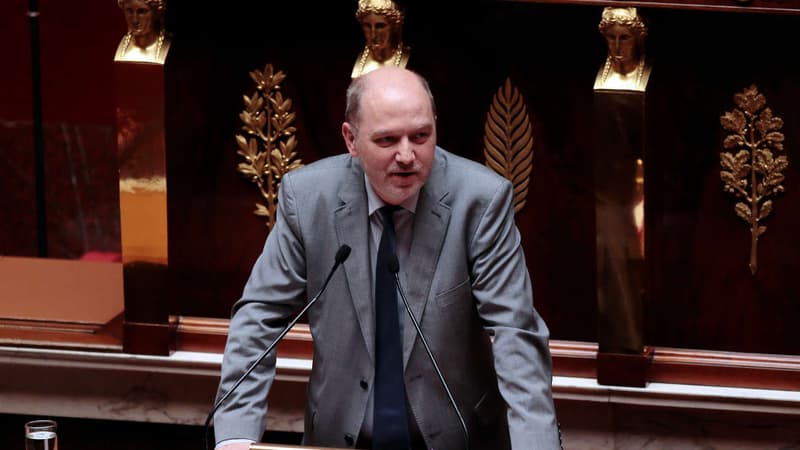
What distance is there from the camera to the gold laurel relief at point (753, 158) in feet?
11.1

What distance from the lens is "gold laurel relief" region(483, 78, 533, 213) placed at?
3520 millimetres

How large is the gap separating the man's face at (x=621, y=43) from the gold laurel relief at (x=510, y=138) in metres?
0.28

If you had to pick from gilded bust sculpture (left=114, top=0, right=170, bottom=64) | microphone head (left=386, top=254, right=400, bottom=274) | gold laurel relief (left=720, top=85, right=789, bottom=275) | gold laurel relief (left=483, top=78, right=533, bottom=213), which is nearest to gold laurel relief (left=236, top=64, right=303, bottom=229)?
gilded bust sculpture (left=114, top=0, right=170, bottom=64)

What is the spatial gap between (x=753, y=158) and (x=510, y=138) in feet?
1.71

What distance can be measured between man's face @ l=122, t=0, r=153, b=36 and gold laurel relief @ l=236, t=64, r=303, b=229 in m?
0.26

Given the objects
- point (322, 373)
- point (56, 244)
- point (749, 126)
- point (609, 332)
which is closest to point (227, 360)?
point (322, 373)

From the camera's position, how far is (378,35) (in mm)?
3434

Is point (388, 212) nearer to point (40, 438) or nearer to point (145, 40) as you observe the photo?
point (40, 438)

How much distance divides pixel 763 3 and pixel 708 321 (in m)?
0.71

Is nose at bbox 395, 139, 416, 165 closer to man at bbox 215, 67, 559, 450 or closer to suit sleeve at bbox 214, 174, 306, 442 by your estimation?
man at bbox 215, 67, 559, 450

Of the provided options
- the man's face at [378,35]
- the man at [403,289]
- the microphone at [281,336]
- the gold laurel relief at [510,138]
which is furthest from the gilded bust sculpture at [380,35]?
the microphone at [281,336]

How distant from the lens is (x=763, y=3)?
10.6 ft

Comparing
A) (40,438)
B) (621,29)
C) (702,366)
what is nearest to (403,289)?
(40,438)

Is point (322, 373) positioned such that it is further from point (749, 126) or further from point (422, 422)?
point (749, 126)
